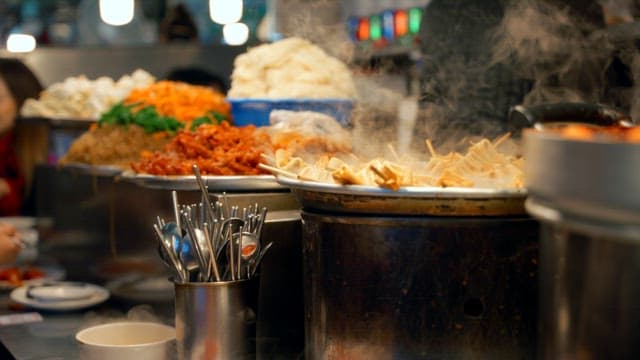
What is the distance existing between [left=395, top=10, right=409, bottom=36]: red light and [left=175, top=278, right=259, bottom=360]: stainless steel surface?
16.8 ft

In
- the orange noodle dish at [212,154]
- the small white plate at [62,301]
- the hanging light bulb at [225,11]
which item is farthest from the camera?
the hanging light bulb at [225,11]

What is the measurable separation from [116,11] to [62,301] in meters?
4.42

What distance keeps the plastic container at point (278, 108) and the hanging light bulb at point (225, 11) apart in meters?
3.82

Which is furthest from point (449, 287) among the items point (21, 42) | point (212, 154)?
point (21, 42)

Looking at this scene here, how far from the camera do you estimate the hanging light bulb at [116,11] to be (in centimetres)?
690

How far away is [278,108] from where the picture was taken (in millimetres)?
3197

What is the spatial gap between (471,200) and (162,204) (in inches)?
58.0

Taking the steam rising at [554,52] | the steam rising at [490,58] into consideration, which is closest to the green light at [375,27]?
the steam rising at [490,58]

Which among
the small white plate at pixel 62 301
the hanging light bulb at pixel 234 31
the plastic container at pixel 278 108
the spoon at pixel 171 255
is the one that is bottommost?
the small white plate at pixel 62 301

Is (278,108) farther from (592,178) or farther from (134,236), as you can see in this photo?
(592,178)

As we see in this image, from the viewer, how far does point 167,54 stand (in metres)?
5.80

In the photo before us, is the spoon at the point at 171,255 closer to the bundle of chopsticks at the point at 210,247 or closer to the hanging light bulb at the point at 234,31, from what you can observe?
the bundle of chopsticks at the point at 210,247

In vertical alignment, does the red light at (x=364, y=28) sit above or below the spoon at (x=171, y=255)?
above

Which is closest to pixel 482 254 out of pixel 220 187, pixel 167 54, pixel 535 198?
pixel 535 198
